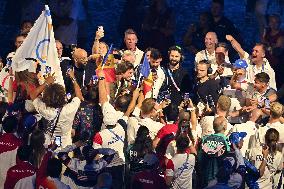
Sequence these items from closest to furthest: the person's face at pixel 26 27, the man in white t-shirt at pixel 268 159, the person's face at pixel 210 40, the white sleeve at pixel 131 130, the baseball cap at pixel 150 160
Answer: the baseball cap at pixel 150 160, the man in white t-shirt at pixel 268 159, the white sleeve at pixel 131 130, the person's face at pixel 26 27, the person's face at pixel 210 40

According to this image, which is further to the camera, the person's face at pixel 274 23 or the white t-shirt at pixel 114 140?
the person's face at pixel 274 23

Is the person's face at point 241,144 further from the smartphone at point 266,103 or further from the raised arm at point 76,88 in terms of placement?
the raised arm at point 76,88

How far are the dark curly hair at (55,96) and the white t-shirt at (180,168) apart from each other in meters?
1.80

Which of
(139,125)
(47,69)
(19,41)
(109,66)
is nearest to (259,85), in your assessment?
(109,66)

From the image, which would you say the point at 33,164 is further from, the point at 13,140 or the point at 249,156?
the point at 249,156

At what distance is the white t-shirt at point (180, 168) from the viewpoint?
13586 millimetres

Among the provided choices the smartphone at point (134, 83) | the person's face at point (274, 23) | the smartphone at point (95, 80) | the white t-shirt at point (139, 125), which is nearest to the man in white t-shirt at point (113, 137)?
the white t-shirt at point (139, 125)

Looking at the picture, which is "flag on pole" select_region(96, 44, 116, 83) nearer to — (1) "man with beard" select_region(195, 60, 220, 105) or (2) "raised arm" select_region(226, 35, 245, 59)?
(1) "man with beard" select_region(195, 60, 220, 105)

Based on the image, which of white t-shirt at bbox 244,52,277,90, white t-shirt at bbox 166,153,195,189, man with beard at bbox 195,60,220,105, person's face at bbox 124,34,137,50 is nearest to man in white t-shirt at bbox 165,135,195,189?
white t-shirt at bbox 166,153,195,189

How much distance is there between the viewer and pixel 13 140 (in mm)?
13508

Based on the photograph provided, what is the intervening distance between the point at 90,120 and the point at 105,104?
36 cm

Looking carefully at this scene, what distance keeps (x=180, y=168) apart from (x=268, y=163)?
140 cm

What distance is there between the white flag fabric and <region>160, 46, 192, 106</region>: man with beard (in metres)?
1.91

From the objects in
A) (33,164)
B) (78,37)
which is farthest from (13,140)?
(78,37)
